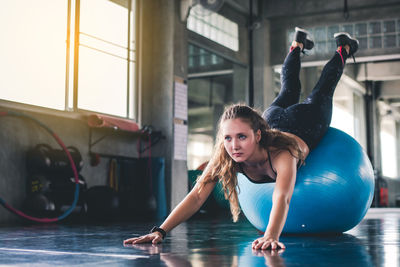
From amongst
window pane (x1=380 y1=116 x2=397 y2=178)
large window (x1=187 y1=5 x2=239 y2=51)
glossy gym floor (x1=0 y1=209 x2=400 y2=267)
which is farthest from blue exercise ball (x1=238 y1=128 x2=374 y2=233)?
window pane (x1=380 y1=116 x2=397 y2=178)

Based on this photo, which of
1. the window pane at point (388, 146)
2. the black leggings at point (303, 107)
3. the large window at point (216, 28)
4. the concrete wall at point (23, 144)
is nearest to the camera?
the black leggings at point (303, 107)

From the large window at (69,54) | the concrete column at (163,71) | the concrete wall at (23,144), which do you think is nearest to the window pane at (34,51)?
the large window at (69,54)

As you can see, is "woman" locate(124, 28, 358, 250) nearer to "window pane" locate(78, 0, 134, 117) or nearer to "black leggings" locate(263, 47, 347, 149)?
"black leggings" locate(263, 47, 347, 149)

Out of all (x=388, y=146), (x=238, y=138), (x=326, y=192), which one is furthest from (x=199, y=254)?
(x=388, y=146)

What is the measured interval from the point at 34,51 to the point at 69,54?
47cm

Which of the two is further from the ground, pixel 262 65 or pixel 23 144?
pixel 262 65

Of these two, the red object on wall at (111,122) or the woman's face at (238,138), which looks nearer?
the woman's face at (238,138)

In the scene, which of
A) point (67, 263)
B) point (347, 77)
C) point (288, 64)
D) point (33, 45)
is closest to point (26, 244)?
point (67, 263)

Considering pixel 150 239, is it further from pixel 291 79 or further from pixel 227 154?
pixel 291 79

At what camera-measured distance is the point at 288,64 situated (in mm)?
3602

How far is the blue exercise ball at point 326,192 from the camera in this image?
9.03ft

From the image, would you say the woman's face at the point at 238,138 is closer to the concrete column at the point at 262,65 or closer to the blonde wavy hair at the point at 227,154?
the blonde wavy hair at the point at 227,154

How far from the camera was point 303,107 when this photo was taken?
10.1ft

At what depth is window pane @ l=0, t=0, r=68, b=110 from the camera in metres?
4.84
